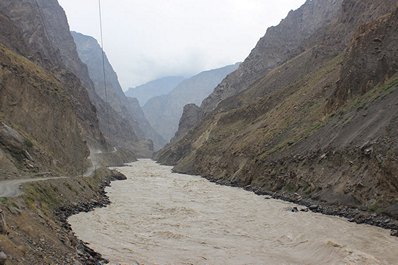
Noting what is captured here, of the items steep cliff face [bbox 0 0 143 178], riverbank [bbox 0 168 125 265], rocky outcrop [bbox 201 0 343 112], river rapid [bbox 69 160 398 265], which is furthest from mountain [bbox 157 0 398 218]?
rocky outcrop [bbox 201 0 343 112]

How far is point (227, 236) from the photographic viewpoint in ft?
79.6

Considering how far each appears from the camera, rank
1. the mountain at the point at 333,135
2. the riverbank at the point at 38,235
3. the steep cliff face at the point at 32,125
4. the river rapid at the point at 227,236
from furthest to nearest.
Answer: the steep cliff face at the point at 32,125
the mountain at the point at 333,135
the river rapid at the point at 227,236
the riverbank at the point at 38,235

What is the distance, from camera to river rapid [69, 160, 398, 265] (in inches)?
759

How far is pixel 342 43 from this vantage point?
9956cm

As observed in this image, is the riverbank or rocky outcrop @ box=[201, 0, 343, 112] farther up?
rocky outcrop @ box=[201, 0, 343, 112]

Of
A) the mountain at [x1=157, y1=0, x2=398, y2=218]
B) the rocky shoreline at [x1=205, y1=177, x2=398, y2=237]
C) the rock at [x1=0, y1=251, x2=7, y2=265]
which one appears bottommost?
the rock at [x1=0, y1=251, x2=7, y2=265]

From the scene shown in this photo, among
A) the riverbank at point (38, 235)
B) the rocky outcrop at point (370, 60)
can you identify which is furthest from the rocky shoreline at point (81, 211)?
the rocky outcrop at point (370, 60)

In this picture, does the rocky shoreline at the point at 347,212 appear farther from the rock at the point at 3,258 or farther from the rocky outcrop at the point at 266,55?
the rocky outcrop at the point at 266,55

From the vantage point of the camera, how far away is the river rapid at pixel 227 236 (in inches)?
759

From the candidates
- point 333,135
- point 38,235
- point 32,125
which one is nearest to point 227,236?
point 38,235

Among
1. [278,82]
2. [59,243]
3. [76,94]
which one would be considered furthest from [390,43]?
[76,94]

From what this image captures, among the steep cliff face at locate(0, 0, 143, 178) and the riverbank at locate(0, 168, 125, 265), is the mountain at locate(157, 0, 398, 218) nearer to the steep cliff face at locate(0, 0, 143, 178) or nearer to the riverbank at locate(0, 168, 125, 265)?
the riverbank at locate(0, 168, 125, 265)

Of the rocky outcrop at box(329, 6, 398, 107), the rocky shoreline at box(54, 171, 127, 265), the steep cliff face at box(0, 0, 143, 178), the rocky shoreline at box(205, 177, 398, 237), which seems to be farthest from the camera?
the rocky outcrop at box(329, 6, 398, 107)

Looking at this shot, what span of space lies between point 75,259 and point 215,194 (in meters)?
32.1
